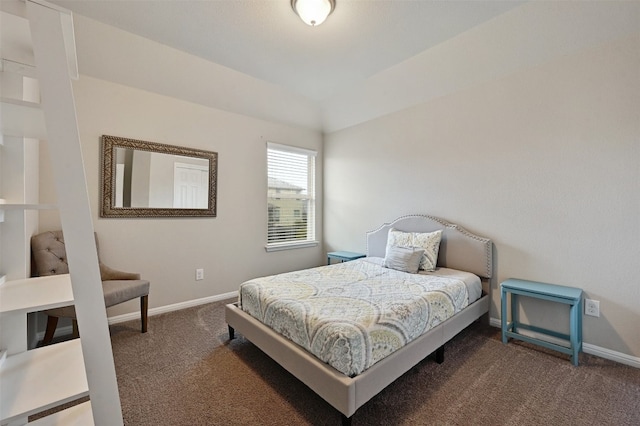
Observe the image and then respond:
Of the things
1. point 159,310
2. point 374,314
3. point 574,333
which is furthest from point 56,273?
point 574,333

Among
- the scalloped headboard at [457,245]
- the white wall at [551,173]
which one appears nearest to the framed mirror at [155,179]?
the scalloped headboard at [457,245]

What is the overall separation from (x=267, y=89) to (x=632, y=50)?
10.8 ft

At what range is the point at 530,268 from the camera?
8.24 feet

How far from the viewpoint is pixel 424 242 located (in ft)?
9.68

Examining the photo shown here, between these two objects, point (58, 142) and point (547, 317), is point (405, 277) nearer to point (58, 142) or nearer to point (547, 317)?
point (547, 317)

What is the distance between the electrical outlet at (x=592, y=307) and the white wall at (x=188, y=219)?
328cm

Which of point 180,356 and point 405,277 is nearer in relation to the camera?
point 180,356

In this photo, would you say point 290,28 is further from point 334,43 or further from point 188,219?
point 188,219

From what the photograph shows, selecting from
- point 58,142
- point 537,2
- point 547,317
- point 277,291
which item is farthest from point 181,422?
point 537,2

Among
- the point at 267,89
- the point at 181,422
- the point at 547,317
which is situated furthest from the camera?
the point at 267,89

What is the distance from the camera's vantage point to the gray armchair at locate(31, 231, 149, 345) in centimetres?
217

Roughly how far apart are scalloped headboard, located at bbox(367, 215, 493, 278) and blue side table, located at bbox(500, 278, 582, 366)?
0.28 m

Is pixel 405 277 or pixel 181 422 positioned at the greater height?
pixel 405 277

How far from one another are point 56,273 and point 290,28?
286 cm
